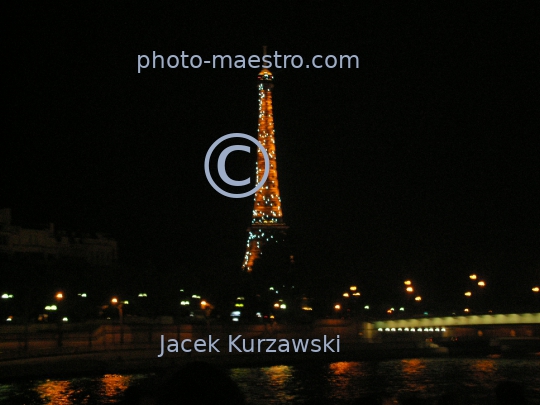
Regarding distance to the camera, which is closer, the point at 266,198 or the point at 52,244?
the point at 52,244

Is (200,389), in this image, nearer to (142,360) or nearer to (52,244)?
(142,360)

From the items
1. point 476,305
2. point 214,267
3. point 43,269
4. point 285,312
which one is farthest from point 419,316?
point 43,269

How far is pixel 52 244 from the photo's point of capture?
3800 cm

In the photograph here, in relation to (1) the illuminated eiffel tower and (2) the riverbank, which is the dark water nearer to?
(2) the riverbank

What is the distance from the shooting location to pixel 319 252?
3697 centimetres

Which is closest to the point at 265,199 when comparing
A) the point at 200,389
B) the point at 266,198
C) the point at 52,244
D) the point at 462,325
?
the point at 266,198

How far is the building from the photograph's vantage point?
35.0 metres

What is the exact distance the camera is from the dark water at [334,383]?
1683cm

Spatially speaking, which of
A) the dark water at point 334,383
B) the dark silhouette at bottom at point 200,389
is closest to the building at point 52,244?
the dark water at point 334,383

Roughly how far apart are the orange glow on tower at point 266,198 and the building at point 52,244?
6907mm

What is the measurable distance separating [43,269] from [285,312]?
28.0ft

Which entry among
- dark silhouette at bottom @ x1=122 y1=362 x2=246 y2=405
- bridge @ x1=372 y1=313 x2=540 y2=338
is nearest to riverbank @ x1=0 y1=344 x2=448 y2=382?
bridge @ x1=372 y1=313 x2=540 y2=338

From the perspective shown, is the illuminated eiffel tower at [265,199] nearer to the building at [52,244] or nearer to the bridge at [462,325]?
the building at [52,244]

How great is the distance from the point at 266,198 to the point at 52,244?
12423 mm
